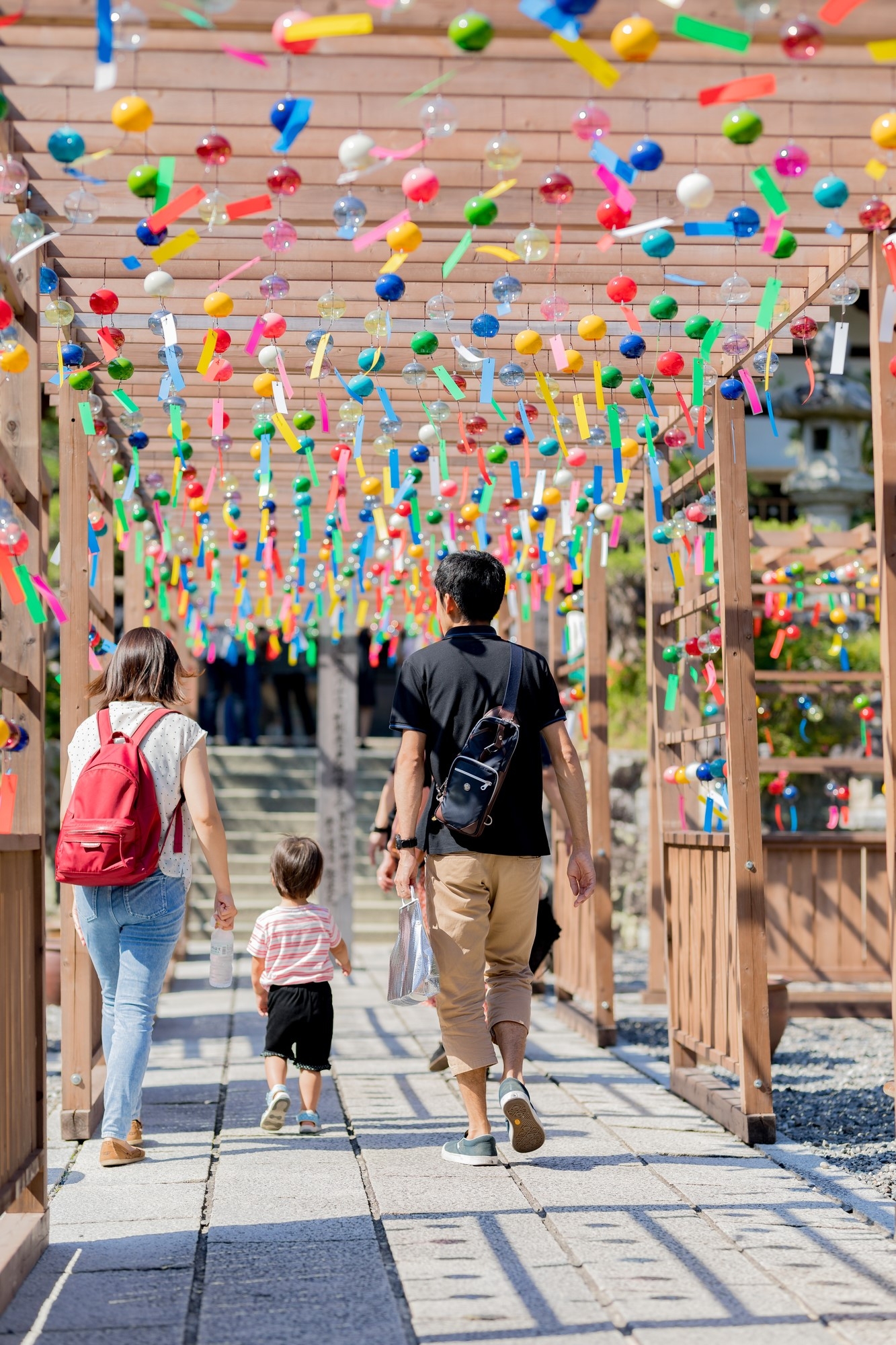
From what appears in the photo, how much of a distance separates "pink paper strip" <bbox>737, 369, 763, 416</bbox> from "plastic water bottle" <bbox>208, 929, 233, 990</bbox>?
230cm

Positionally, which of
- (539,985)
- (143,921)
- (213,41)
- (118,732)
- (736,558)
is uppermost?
(213,41)

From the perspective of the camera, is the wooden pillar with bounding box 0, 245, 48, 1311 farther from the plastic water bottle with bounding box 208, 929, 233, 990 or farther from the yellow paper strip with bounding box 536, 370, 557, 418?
the yellow paper strip with bounding box 536, 370, 557, 418

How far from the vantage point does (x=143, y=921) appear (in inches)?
166

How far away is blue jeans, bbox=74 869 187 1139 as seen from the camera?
13.8ft

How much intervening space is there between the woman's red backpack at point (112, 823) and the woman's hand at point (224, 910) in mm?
210

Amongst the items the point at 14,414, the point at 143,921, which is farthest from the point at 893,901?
the point at 14,414

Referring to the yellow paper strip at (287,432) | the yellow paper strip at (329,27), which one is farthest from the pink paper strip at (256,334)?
the yellow paper strip at (329,27)

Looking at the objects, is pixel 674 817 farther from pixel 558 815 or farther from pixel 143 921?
pixel 143 921

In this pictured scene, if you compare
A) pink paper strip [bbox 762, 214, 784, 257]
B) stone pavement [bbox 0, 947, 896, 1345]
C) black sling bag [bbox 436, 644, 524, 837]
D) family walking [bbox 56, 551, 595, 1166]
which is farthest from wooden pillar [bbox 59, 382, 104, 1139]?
pink paper strip [bbox 762, 214, 784, 257]

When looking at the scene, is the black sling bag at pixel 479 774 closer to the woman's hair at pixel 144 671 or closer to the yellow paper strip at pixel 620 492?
the woman's hair at pixel 144 671

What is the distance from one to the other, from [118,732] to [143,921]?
0.56 meters

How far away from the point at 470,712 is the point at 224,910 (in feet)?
3.02

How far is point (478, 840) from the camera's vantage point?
166 inches

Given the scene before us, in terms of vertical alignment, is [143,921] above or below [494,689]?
below
